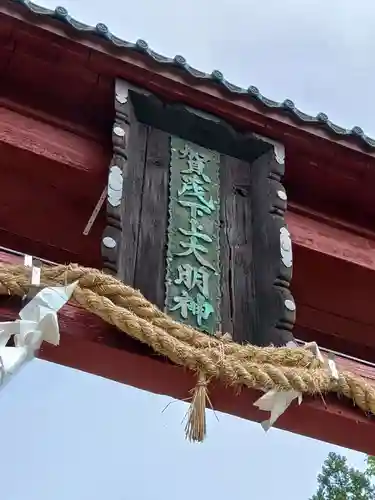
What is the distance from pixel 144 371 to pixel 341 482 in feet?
49.7

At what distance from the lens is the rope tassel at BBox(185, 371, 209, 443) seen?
1.78m

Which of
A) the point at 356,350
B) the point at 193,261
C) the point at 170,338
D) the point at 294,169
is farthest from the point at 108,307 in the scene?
the point at 356,350

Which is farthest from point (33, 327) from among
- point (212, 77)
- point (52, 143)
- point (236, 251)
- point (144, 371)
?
point (212, 77)

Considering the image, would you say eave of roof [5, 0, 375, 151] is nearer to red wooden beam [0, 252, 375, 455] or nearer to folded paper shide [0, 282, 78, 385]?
red wooden beam [0, 252, 375, 455]

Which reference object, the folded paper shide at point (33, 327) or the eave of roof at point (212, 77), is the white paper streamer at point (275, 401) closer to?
the folded paper shide at point (33, 327)

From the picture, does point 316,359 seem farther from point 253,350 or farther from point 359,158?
point 359,158

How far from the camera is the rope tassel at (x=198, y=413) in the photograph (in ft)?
5.83

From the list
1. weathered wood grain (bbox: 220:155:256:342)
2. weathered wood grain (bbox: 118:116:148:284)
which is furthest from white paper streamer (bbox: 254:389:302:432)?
weathered wood grain (bbox: 118:116:148:284)

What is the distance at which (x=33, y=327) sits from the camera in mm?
1738

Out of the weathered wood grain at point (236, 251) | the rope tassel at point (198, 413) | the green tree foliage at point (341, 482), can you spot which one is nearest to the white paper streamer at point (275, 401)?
the rope tassel at point (198, 413)

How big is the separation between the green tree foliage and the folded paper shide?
13.2 metres

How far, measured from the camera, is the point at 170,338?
190 centimetres

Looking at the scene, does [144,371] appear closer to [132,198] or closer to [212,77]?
[132,198]

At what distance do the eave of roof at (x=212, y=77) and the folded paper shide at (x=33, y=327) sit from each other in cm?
111
